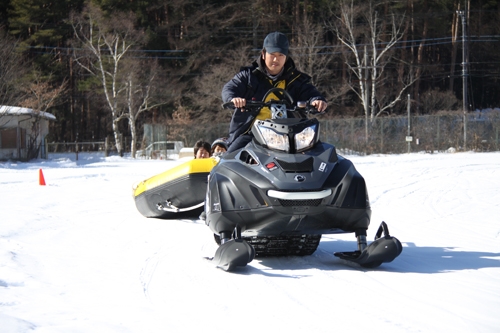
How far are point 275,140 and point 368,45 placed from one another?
4189 cm

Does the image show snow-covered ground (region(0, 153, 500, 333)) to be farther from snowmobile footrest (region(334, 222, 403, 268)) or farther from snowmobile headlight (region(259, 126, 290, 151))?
snowmobile headlight (region(259, 126, 290, 151))

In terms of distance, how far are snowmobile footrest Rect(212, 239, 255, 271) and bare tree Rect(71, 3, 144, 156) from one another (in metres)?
38.9

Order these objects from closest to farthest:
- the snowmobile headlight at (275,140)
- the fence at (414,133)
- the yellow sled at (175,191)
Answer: the snowmobile headlight at (275,140), the yellow sled at (175,191), the fence at (414,133)

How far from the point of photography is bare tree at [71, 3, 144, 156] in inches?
1742


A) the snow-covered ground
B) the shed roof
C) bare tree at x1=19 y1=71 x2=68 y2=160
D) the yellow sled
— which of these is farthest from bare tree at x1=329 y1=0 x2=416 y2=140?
the snow-covered ground

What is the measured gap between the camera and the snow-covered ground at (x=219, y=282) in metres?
4.11

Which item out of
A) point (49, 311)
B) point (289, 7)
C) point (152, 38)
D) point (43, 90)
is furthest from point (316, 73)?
point (49, 311)

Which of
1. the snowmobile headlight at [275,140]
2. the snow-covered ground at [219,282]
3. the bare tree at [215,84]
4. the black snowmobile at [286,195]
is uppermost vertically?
the bare tree at [215,84]

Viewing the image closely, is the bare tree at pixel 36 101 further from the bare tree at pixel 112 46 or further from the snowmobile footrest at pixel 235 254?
the snowmobile footrest at pixel 235 254

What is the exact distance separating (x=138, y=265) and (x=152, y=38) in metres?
43.6

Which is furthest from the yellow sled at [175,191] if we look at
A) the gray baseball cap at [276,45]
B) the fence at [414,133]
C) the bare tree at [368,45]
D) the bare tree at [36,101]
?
the bare tree at [368,45]

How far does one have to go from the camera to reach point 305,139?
19.6 feet

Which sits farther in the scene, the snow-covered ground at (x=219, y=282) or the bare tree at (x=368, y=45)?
the bare tree at (x=368, y=45)

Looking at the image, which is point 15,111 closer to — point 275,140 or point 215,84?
point 215,84
